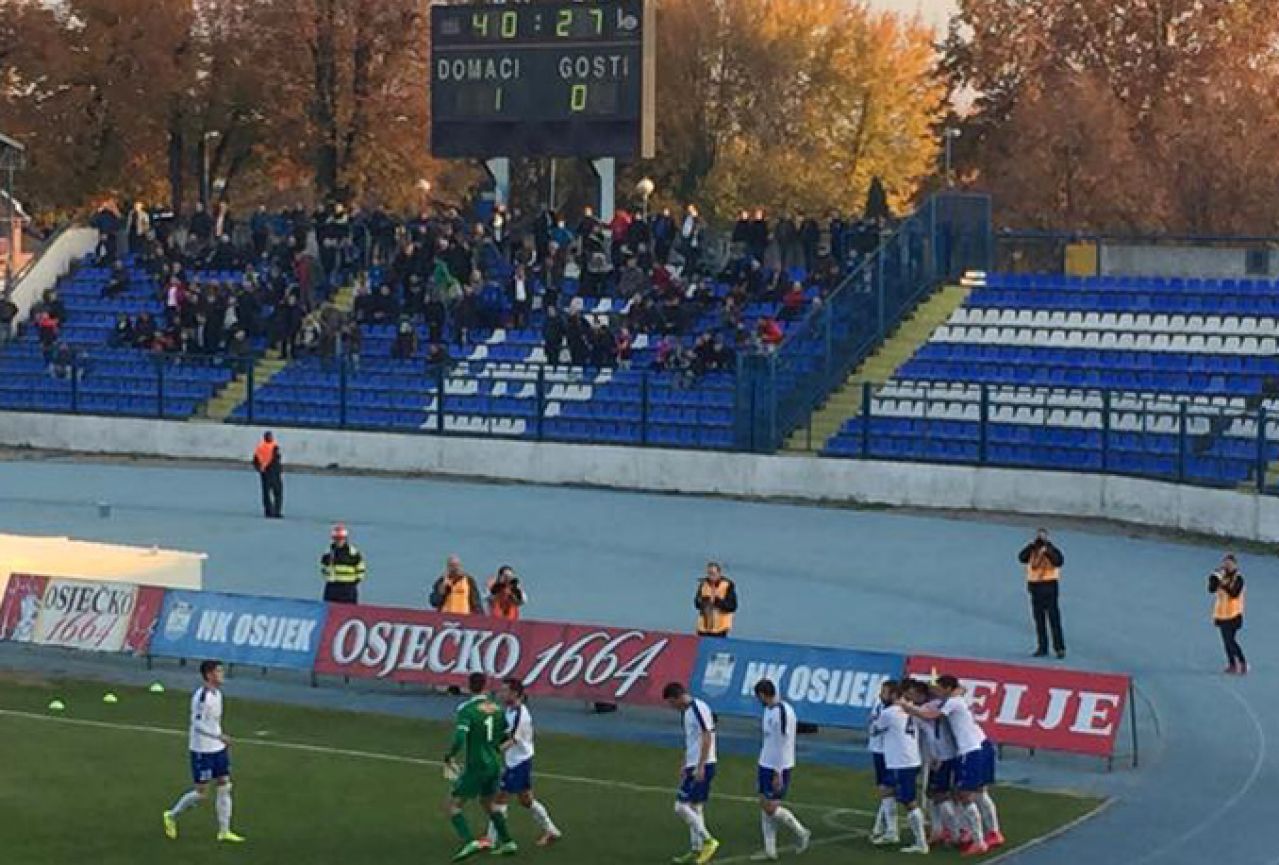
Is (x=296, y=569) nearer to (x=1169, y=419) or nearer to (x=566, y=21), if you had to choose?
(x=1169, y=419)

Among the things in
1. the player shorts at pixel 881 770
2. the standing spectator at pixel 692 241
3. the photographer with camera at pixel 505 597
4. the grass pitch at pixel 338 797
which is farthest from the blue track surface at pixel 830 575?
the standing spectator at pixel 692 241

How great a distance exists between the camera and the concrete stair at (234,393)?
56875 mm

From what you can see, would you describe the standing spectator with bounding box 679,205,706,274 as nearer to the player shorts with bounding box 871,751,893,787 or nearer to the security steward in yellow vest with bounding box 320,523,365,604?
the security steward in yellow vest with bounding box 320,523,365,604

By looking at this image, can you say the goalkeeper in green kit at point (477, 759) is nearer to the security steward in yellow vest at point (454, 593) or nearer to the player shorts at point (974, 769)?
the player shorts at point (974, 769)

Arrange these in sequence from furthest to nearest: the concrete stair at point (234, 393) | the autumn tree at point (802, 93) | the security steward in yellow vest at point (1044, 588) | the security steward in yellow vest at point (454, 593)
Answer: the autumn tree at point (802, 93)
the concrete stair at point (234, 393)
the security steward in yellow vest at point (1044, 588)
the security steward in yellow vest at point (454, 593)

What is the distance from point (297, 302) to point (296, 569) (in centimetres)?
1909

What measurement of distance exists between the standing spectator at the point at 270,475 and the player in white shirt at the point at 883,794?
2348cm

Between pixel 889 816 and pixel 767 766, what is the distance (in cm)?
A: 125

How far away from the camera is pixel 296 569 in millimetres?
39719

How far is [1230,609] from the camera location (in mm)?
30984

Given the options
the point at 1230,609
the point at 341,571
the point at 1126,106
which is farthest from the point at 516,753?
the point at 1126,106

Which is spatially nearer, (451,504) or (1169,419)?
(1169,419)

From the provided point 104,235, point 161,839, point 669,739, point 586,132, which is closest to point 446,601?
point 669,739

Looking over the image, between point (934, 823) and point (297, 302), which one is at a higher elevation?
point (297, 302)
